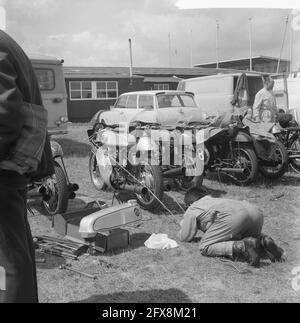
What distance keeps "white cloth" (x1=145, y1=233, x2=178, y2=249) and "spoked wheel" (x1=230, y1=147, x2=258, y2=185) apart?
2.35 metres

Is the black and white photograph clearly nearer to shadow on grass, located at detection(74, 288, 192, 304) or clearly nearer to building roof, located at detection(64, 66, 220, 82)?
shadow on grass, located at detection(74, 288, 192, 304)

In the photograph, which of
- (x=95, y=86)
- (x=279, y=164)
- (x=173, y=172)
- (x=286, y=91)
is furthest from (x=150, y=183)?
(x=95, y=86)

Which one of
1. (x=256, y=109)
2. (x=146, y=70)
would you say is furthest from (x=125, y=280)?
(x=146, y=70)

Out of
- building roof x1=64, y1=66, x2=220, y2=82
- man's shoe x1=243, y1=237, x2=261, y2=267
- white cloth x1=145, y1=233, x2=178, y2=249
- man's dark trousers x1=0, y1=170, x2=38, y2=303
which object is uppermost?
building roof x1=64, y1=66, x2=220, y2=82

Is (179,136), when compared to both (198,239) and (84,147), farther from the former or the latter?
(84,147)

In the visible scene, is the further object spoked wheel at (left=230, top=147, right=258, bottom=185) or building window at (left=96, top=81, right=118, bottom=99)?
building window at (left=96, top=81, right=118, bottom=99)

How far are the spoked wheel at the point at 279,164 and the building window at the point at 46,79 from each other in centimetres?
612

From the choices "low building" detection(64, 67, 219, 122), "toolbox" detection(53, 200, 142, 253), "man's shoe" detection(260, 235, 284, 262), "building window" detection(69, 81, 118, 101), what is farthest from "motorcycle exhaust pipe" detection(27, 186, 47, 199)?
"building window" detection(69, 81, 118, 101)

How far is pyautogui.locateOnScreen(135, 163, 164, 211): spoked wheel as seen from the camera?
16.3 feet

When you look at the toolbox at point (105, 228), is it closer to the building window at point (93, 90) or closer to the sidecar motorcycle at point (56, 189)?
the sidecar motorcycle at point (56, 189)

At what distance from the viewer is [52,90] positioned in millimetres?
10805

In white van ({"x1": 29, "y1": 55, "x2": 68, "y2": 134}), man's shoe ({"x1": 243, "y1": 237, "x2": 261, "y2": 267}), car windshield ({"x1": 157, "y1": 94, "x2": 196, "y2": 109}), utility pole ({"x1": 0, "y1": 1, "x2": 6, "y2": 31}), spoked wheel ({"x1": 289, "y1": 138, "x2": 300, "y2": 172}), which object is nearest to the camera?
utility pole ({"x1": 0, "y1": 1, "x2": 6, "y2": 31})

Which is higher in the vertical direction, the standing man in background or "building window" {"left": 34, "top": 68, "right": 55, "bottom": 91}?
"building window" {"left": 34, "top": 68, "right": 55, "bottom": 91}

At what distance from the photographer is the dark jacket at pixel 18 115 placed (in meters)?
1.87
